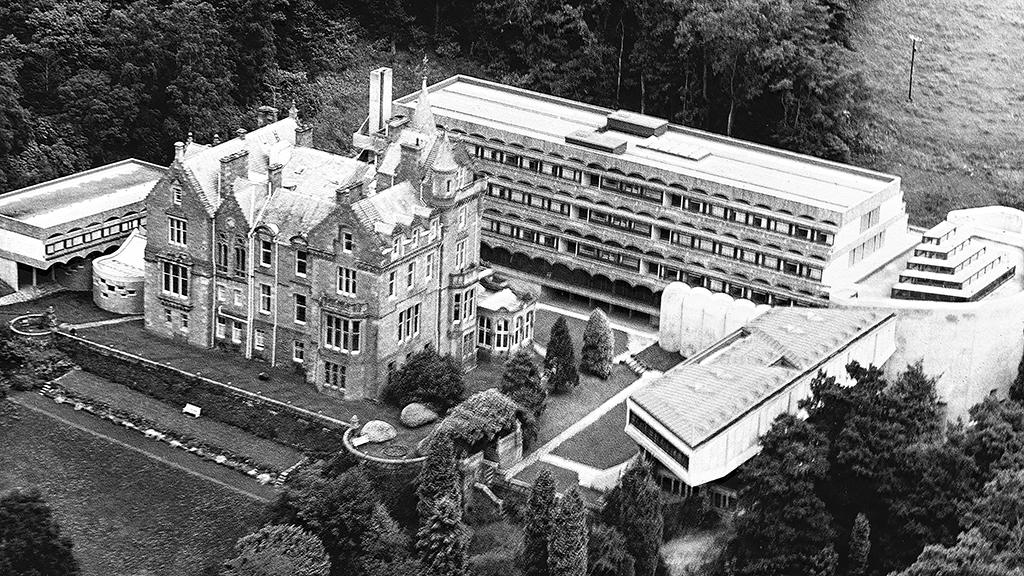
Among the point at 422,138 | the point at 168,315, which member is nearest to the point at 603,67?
the point at 422,138

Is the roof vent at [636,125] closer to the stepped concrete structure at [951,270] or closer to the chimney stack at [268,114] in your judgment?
the stepped concrete structure at [951,270]

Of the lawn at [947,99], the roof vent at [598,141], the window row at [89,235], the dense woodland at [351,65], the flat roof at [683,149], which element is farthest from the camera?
the lawn at [947,99]

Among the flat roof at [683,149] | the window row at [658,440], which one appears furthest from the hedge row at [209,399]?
the flat roof at [683,149]

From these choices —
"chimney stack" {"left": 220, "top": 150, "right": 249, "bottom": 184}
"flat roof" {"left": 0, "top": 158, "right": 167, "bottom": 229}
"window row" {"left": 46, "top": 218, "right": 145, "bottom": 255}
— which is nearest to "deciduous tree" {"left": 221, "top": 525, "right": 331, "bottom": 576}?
"chimney stack" {"left": 220, "top": 150, "right": 249, "bottom": 184}

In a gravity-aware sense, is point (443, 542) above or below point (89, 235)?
below

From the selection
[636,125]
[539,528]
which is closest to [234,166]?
[636,125]

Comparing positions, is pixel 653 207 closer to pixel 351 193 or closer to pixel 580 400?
pixel 580 400
